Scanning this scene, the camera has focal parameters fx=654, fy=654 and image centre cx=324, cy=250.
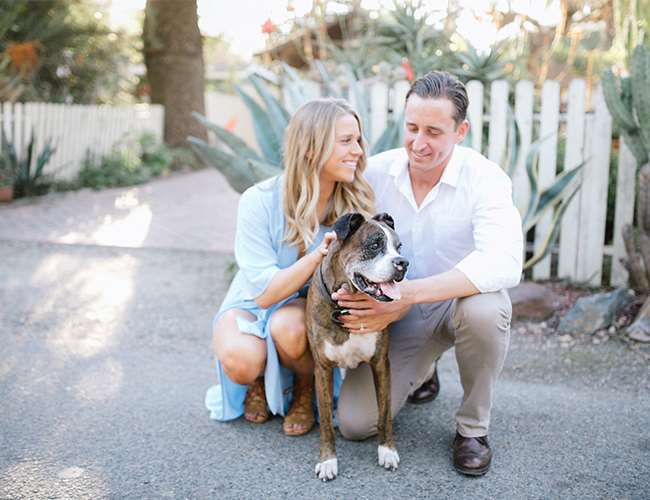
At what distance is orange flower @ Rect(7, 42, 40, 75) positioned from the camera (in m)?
12.5

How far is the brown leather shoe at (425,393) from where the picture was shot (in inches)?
153

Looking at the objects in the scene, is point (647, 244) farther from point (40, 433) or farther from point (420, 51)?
point (40, 433)

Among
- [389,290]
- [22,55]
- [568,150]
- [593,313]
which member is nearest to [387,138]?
[568,150]

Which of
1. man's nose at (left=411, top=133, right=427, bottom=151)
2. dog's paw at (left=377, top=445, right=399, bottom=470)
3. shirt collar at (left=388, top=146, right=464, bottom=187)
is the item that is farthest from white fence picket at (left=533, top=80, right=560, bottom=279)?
dog's paw at (left=377, top=445, right=399, bottom=470)

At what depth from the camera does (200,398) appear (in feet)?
12.9

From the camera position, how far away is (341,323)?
9.96 ft

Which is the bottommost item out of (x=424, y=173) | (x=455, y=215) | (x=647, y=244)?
(x=647, y=244)

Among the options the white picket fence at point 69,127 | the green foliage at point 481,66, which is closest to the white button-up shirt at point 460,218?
the green foliage at point 481,66

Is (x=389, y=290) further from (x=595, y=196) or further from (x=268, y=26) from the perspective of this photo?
(x=268, y=26)

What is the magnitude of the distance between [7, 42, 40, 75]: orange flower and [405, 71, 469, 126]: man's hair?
11.6 m

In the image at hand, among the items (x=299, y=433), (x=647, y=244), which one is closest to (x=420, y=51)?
(x=647, y=244)

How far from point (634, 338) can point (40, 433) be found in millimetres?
3937

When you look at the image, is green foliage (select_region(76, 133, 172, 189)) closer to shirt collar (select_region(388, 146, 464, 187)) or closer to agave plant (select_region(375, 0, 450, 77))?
agave plant (select_region(375, 0, 450, 77))

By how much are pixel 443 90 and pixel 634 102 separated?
266 cm
